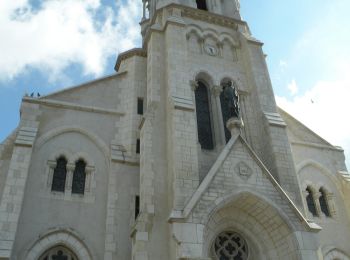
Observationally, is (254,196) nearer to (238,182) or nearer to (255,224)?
(238,182)

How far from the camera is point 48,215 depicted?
14336mm

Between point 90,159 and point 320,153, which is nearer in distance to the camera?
point 90,159

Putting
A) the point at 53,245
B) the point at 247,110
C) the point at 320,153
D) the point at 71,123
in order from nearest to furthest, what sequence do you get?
1. the point at 53,245
2. the point at 71,123
3. the point at 247,110
4. the point at 320,153

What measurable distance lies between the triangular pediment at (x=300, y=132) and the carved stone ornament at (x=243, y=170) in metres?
6.73

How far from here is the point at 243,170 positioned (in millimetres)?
14523

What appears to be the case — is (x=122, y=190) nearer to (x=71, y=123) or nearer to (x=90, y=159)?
(x=90, y=159)

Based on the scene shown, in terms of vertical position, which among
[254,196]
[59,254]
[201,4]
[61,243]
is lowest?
[59,254]

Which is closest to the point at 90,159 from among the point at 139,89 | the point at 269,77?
the point at 139,89

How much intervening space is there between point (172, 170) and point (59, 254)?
502 cm

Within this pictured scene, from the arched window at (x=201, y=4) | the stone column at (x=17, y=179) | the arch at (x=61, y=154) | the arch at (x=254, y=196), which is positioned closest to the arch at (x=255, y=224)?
the arch at (x=254, y=196)

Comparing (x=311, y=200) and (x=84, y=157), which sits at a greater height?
(x=84, y=157)

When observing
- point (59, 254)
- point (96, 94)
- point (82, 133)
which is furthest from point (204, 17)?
point (59, 254)

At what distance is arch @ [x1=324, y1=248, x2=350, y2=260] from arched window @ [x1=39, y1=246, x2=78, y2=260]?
10428 mm

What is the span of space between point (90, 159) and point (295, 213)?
8348 millimetres
